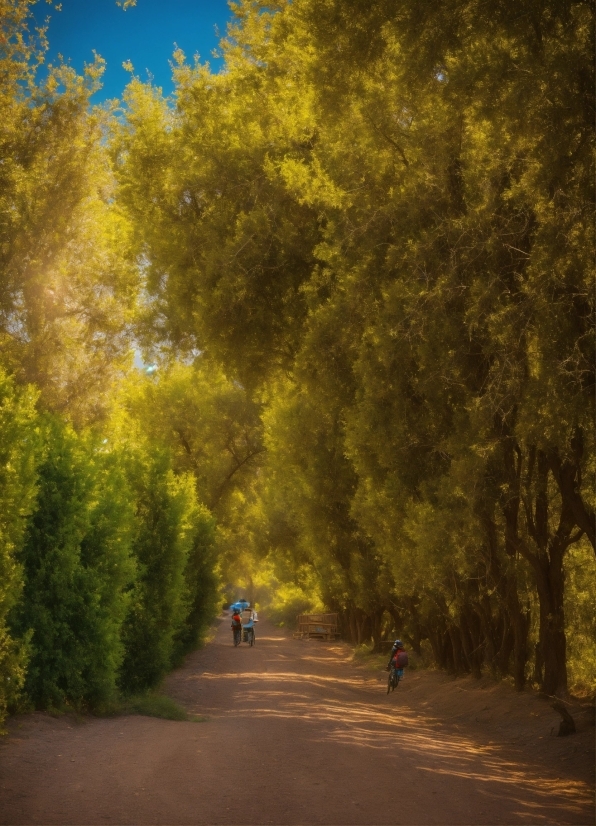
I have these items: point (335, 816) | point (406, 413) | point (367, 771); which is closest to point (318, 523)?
point (406, 413)

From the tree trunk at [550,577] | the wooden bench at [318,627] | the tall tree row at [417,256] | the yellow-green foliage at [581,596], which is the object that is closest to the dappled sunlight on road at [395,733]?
the tree trunk at [550,577]

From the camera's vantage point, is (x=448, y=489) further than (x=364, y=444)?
No

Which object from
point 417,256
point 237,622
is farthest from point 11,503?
point 237,622

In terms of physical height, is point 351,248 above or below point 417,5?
below

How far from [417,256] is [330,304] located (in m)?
2.91

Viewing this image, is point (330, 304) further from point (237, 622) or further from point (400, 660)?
point (237, 622)

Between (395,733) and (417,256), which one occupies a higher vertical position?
(417,256)

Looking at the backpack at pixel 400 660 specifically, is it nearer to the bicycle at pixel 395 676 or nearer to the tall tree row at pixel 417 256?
the bicycle at pixel 395 676

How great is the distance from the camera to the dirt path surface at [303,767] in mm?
7957

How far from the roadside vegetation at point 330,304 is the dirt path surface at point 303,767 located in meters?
1.26

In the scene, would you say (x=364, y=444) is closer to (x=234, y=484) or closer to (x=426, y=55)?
(x=426, y=55)

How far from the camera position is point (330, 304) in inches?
630

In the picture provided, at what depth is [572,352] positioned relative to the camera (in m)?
10.5

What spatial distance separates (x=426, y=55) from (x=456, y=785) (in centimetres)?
904
